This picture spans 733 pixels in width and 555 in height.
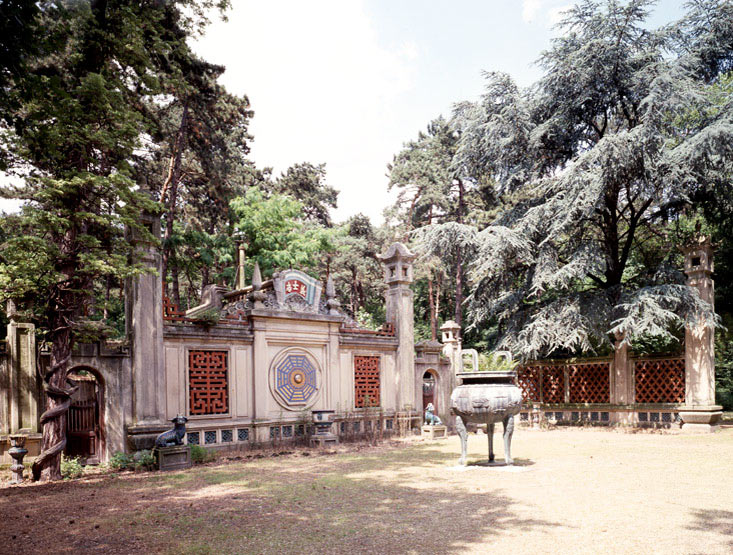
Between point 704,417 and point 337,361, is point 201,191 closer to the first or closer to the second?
point 337,361

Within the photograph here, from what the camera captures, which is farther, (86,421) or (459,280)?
Result: (459,280)

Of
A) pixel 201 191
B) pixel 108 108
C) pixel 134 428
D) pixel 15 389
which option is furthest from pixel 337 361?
pixel 201 191

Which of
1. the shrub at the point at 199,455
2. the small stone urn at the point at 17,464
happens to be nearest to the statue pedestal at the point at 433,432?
the shrub at the point at 199,455

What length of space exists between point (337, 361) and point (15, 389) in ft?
19.3

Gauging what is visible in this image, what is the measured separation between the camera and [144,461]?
827 centimetres

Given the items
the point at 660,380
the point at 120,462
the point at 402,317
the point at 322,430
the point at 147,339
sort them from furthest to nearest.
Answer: the point at 660,380 < the point at 402,317 < the point at 322,430 < the point at 147,339 < the point at 120,462

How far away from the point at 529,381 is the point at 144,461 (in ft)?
38.5

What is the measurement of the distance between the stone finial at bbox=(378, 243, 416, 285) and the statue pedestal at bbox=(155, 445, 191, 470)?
643 centimetres

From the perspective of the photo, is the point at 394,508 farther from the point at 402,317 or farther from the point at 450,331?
the point at 450,331

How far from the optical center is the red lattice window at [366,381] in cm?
1224

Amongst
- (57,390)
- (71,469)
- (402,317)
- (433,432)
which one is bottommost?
(433,432)

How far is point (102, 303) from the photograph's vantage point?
8.33m

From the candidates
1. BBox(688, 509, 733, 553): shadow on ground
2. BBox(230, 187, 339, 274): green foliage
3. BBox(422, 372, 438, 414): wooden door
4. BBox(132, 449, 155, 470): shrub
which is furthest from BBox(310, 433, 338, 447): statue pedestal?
BBox(230, 187, 339, 274): green foliage

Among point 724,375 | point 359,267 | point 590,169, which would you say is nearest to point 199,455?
point 590,169
